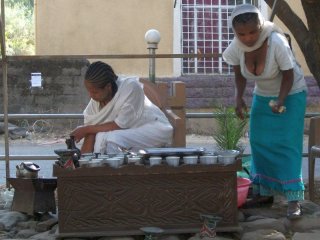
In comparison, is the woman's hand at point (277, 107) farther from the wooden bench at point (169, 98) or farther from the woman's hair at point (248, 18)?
the wooden bench at point (169, 98)

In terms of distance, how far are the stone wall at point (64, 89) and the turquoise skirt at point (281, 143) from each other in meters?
9.29

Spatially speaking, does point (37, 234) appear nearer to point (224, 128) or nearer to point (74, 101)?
point (224, 128)

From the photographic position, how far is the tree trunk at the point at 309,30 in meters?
5.56

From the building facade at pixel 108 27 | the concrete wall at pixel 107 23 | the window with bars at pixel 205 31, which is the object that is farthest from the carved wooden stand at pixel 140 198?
the window with bars at pixel 205 31

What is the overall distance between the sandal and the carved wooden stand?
0.85m

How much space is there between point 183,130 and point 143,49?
351 inches

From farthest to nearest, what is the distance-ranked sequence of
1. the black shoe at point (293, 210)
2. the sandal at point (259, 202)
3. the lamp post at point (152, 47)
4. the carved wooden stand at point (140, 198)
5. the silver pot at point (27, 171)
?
1. the lamp post at point (152, 47)
2. the sandal at point (259, 202)
3. the silver pot at point (27, 171)
4. the black shoe at point (293, 210)
5. the carved wooden stand at point (140, 198)

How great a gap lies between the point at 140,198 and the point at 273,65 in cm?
129

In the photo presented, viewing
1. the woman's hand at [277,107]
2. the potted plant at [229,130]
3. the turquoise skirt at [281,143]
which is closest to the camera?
the woman's hand at [277,107]

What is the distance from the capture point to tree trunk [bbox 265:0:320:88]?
5.56m

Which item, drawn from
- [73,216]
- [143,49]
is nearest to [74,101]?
[143,49]

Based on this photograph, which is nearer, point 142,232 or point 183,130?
point 142,232

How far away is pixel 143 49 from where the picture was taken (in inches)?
553

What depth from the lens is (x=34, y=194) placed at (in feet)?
15.3
